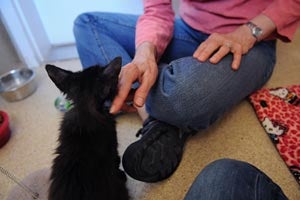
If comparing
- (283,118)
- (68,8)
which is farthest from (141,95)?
(68,8)

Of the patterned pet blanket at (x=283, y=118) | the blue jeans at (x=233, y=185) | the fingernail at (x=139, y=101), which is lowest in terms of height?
the patterned pet blanket at (x=283, y=118)

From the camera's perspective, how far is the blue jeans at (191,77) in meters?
0.79

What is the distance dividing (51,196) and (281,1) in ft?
2.87

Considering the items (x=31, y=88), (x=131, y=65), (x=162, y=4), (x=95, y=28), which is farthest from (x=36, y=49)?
(x=131, y=65)

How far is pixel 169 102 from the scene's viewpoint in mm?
809

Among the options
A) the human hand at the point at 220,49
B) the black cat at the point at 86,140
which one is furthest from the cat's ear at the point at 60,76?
the human hand at the point at 220,49

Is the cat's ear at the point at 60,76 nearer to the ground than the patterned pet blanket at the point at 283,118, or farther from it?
farther from it

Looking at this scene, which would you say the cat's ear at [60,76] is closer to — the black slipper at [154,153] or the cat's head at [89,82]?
the cat's head at [89,82]

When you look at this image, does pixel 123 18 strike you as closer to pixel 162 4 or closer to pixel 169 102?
pixel 162 4

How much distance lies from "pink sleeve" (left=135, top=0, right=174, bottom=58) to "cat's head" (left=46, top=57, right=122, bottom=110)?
30cm

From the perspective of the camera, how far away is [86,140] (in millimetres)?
658

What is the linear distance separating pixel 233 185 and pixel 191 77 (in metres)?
0.37

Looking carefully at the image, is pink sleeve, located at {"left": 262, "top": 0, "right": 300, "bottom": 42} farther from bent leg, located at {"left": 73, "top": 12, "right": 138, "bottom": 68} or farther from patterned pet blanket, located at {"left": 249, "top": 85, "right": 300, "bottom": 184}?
bent leg, located at {"left": 73, "top": 12, "right": 138, "bottom": 68}

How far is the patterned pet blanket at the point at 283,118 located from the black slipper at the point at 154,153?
0.34 meters
